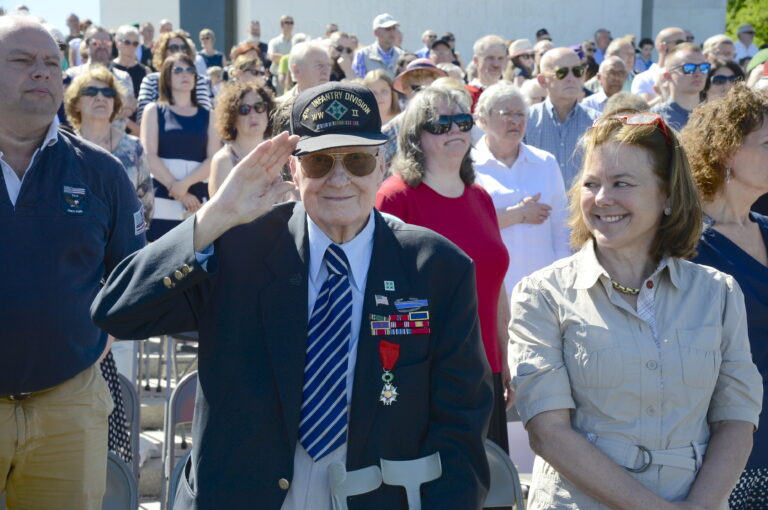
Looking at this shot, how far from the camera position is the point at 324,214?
9.00 ft

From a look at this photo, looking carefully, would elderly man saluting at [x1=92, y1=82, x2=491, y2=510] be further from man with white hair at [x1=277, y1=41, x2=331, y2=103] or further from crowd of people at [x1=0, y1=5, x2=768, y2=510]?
man with white hair at [x1=277, y1=41, x2=331, y2=103]

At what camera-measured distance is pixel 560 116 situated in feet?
25.6

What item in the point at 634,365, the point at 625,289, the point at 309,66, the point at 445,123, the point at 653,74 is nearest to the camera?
the point at 634,365

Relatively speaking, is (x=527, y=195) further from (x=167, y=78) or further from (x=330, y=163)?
(x=167, y=78)

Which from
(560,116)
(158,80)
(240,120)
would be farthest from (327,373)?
(158,80)

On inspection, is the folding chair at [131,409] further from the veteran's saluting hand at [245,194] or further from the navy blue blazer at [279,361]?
the veteran's saluting hand at [245,194]

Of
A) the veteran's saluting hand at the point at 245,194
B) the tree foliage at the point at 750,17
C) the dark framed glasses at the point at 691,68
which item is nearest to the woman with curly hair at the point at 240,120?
the dark framed glasses at the point at 691,68

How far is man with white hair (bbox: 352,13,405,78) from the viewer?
14.0 metres

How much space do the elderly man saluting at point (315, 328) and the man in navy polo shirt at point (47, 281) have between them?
91 centimetres

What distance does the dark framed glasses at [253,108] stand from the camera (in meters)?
7.55

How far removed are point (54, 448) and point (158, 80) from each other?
634 centimetres

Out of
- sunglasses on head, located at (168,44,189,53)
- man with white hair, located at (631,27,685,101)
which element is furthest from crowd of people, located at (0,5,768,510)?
man with white hair, located at (631,27,685,101)

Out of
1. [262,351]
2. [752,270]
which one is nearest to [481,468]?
[262,351]

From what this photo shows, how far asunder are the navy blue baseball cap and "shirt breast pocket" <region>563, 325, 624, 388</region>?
0.85 meters
